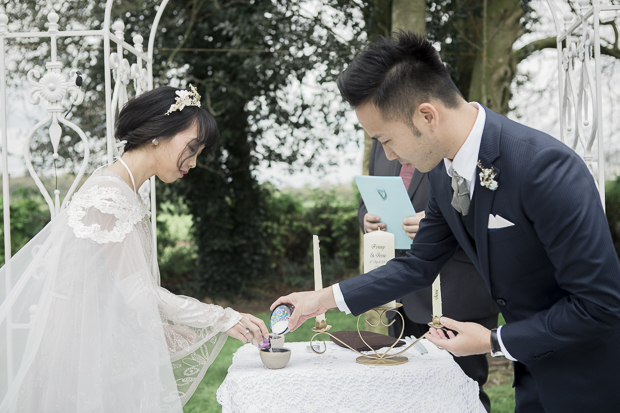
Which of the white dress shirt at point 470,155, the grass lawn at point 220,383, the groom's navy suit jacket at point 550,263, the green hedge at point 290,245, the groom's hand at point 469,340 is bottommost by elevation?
the grass lawn at point 220,383

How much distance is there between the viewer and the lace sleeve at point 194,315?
2.10m

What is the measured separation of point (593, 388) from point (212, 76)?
6.01 metres

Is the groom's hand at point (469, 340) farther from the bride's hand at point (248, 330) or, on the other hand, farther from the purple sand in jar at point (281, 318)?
the bride's hand at point (248, 330)

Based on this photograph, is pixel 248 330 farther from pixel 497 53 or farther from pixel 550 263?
pixel 497 53

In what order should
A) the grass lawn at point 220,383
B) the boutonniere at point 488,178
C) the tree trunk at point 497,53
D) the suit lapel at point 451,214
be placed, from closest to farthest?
the boutonniere at point 488,178 < the suit lapel at point 451,214 < the grass lawn at point 220,383 < the tree trunk at point 497,53

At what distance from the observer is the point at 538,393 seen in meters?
1.54

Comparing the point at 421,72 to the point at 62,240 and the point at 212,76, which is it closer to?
the point at 62,240

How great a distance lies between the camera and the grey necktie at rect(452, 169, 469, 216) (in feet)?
5.06

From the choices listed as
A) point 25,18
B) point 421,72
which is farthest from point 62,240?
point 25,18

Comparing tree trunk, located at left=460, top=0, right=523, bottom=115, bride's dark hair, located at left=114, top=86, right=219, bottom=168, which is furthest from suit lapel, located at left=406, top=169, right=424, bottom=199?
tree trunk, located at left=460, top=0, right=523, bottom=115

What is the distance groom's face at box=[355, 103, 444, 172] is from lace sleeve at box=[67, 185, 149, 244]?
3.29 ft

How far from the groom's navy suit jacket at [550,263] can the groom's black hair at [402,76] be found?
7.1 inches

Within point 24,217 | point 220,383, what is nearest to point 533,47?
point 220,383

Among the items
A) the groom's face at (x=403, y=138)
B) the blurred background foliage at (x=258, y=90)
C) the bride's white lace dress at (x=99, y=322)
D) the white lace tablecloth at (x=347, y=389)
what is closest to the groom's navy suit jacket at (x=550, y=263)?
the groom's face at (x=403, y=138)
